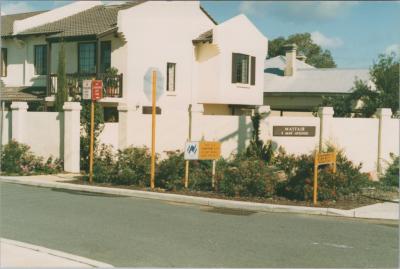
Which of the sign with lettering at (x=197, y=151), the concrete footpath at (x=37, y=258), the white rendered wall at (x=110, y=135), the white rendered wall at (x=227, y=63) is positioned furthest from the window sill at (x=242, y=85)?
the concrete footpath at (x=37, y=258)

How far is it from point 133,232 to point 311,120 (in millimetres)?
11345

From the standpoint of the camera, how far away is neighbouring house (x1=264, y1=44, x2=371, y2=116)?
3381 centimetres

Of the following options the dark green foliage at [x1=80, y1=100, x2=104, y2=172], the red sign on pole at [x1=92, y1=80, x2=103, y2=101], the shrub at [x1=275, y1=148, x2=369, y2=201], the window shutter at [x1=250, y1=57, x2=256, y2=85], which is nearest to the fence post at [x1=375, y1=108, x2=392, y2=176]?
the shrub at [x1=275, y1=148, x2=369, y2=201]

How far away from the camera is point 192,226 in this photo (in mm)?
10094

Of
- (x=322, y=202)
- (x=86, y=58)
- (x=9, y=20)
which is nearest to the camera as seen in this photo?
(x=322, y=202)

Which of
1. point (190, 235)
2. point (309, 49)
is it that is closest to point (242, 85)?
point (190, 235)

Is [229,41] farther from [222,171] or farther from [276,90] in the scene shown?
[222,171]

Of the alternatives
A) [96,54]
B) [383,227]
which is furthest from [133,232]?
[96,54]

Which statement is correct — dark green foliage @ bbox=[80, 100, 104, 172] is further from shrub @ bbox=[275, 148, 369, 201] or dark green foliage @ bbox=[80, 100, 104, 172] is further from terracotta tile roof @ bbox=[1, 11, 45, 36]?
terracotta tile roof @ bbox=[1, 11, 45, 36]

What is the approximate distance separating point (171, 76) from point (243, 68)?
4.11 metres

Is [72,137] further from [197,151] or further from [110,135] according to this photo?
[197,151]

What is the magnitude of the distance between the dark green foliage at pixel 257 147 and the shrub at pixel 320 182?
180 inches

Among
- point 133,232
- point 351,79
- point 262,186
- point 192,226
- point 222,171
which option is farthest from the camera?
point 351,79

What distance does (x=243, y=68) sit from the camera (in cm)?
2852
